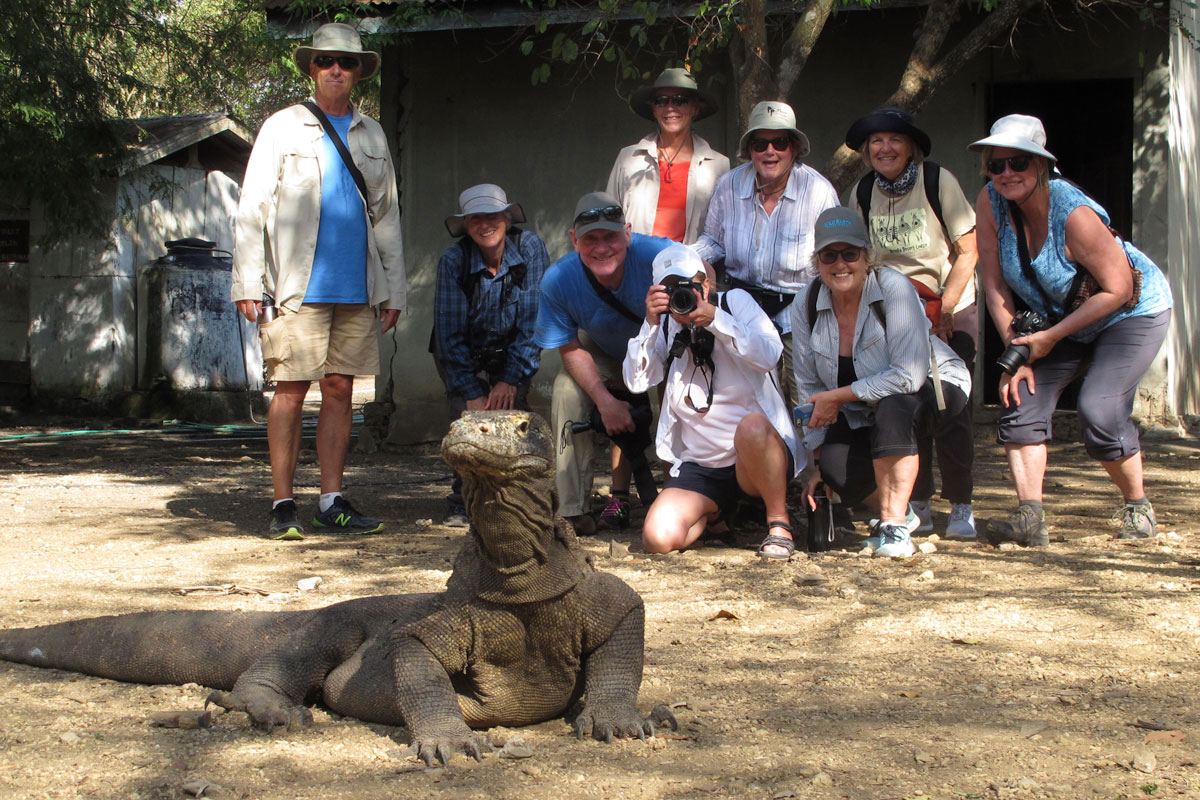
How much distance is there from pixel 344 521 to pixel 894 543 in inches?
114

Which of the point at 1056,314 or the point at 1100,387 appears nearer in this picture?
the point at 1100,387

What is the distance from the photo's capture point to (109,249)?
54.4 feet

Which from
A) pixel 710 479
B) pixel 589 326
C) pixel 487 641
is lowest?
pixel 487 641

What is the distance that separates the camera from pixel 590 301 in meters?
6.79

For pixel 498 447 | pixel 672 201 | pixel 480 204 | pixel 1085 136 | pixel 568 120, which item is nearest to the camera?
pixel 498 447

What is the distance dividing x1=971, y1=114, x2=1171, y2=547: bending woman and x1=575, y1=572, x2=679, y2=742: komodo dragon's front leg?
3.19m

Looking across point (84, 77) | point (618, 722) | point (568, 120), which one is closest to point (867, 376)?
point (618, 722)

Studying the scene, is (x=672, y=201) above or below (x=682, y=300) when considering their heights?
above

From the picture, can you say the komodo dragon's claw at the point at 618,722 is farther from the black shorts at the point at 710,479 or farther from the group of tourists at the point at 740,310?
the black shorts at the point at 710,479

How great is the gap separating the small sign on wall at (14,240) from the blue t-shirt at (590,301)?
12.3 metres

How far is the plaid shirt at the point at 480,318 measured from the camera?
721 cm

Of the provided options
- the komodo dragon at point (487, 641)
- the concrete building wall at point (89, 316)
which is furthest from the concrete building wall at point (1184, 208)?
the concrete building wall at point (89, 316)

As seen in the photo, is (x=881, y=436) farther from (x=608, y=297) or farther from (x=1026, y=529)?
(x=608, y=297)

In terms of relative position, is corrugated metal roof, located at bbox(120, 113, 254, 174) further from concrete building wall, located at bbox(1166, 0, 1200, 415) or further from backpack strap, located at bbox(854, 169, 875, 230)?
concrete building wall, located at bbox(1166, 0, 1200, 415)
